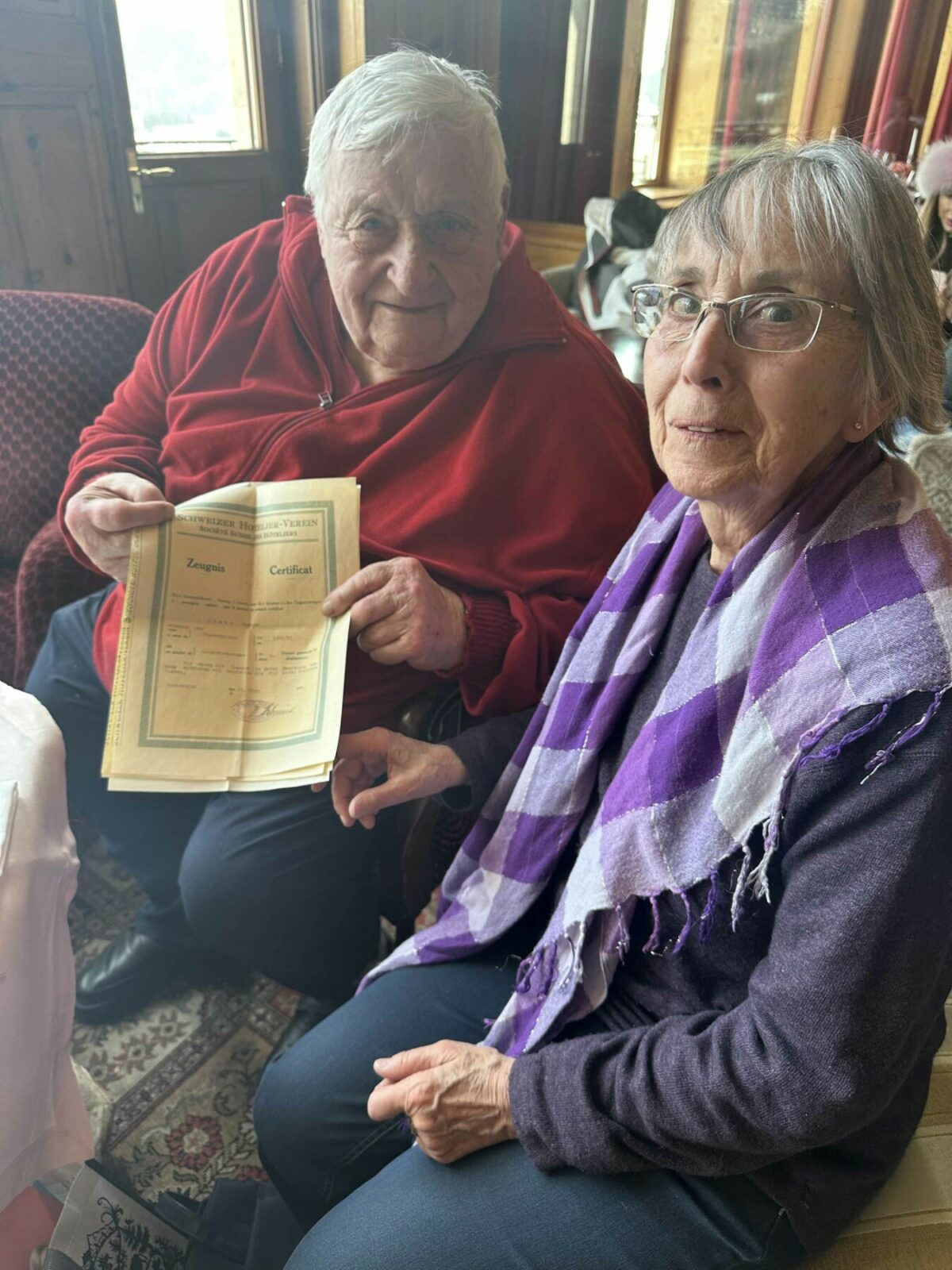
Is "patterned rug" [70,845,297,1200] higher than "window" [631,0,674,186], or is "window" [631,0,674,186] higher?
"window" [631,0,674,186]

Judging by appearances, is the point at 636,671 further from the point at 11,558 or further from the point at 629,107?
the point at 11,558

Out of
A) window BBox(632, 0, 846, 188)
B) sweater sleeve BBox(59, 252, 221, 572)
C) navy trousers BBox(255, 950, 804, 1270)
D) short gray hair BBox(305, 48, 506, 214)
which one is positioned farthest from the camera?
sweater sleeve BBox(59, 252, 221, 572)

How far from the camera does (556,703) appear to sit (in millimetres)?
937

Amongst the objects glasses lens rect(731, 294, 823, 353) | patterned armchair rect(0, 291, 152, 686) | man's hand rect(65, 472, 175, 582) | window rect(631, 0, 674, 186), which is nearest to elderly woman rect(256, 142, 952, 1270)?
glasses lens rect(731, 294, 823, 353)

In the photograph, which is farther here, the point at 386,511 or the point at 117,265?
the point at 117,265

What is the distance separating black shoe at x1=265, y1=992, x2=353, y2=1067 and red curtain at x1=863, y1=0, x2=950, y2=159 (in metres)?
1.38

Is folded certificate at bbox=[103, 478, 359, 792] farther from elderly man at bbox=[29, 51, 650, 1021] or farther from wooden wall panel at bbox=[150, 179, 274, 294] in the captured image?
wooden wall panel at bbox=[150, 179, 274, 294]

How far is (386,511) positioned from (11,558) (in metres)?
0.67

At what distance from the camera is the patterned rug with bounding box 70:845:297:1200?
118cm

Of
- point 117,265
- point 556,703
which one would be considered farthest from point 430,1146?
point 117,265

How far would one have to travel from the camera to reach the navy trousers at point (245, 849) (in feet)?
3.67

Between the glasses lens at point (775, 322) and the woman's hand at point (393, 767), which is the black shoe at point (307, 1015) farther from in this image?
the glasses lens at point (775, 322)

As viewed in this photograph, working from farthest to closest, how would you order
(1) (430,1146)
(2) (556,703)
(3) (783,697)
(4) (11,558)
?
(4) (11,558), (2) (556,703), (1) (430,1146), (3) (783,697)
